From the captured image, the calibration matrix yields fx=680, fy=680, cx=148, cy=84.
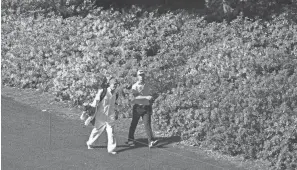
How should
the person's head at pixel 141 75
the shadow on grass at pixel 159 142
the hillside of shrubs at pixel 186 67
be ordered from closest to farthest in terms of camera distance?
the hillside of shrubs at pixel 186 67, the person's head at pixel 141 75, the shadow on grass at pixel 159 142

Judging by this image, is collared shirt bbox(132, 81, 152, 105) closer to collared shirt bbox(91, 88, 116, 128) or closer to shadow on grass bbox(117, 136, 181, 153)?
collared shirt bbox(91, 88, 116, 128)

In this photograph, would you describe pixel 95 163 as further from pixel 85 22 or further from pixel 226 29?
pixel 85 22

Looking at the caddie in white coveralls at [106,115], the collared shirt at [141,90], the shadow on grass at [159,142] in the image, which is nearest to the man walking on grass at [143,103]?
the collared shirt at [141,90]

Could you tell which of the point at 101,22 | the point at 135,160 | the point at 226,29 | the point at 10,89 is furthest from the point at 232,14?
the point at 135,160

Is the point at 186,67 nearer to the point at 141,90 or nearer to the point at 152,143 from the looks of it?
the point at 141,90

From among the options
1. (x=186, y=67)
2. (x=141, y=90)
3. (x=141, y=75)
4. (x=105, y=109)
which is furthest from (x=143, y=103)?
(x=186, y=67)

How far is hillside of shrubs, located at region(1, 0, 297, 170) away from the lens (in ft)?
40.5

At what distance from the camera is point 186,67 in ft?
49.2

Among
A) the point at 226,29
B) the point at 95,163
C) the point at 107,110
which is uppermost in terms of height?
the point at 226,29

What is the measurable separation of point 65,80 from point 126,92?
2594 millimetres

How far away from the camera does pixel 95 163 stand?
12.0 metres

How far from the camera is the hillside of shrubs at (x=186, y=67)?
486 inches

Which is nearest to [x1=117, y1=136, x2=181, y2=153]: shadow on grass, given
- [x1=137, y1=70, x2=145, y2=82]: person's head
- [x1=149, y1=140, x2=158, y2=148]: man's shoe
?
[x1=149, y1=140, x2=158, y2=148]: man's shoe

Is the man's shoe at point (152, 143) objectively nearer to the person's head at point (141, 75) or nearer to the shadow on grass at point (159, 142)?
the shadow on grass at point (159, 142)
